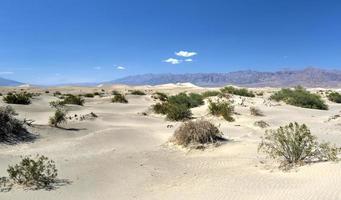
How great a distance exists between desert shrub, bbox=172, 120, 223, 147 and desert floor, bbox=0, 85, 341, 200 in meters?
0.48

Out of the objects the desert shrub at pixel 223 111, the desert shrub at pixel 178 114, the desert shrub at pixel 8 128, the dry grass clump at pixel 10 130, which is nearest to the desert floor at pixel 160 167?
the dry grass clump at pixel 10 130

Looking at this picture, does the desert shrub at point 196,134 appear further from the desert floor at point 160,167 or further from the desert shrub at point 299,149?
the desert shrub at point 299,149

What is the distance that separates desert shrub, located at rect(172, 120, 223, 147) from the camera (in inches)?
609

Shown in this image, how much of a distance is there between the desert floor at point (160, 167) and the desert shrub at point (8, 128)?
2.05 ft

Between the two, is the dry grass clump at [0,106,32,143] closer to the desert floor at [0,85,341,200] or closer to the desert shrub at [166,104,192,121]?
the desert floor at [0,85,341,200]

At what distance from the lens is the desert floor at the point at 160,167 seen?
936 cm

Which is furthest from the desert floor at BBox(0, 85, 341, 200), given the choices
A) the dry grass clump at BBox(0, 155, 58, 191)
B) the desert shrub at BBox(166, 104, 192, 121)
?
the desert shrub at BBox(166, 104, 192, 121)

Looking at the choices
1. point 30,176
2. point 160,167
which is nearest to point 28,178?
point 30,176

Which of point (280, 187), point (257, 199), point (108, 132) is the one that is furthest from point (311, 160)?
point (108, 132)

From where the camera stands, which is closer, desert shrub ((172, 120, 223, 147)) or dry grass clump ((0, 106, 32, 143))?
desert shrub ((172, 120, 223, 147))

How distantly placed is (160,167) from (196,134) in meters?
3.19

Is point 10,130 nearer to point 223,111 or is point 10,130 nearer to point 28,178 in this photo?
point 28,178

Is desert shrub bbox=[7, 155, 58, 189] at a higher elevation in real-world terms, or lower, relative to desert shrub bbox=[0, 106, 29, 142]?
lower

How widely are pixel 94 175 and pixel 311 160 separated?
604cm
